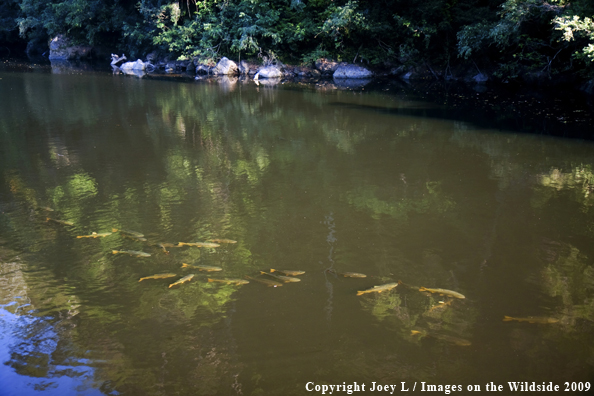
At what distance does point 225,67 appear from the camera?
25594 mm

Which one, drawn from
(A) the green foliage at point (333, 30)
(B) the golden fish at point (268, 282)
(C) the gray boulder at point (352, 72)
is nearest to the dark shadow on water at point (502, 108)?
(A) the green foliage at point (333, 30)

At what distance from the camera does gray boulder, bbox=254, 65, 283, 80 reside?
80.0 ft

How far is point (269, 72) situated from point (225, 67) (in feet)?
8.88

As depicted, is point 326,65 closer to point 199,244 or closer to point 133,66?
point 133,66

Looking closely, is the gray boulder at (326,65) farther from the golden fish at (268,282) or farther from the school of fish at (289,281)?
the golden fish at (268,282)

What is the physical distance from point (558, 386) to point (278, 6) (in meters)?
25.9

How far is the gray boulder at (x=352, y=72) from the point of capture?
79.4ft

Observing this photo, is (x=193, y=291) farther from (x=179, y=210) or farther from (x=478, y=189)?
(x=478, y=189)

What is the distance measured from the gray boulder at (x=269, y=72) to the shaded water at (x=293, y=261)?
14764 mm

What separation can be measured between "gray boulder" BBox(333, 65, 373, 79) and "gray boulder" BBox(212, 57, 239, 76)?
553 centimetres

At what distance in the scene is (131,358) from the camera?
3.74m

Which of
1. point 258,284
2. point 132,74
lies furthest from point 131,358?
point 132,74

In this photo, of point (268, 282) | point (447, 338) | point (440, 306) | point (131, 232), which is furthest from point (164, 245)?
point (447, 338)

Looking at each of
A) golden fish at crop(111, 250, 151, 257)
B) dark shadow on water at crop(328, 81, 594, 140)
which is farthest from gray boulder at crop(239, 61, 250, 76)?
golden fish at crop(111, 250, 151, 257)
